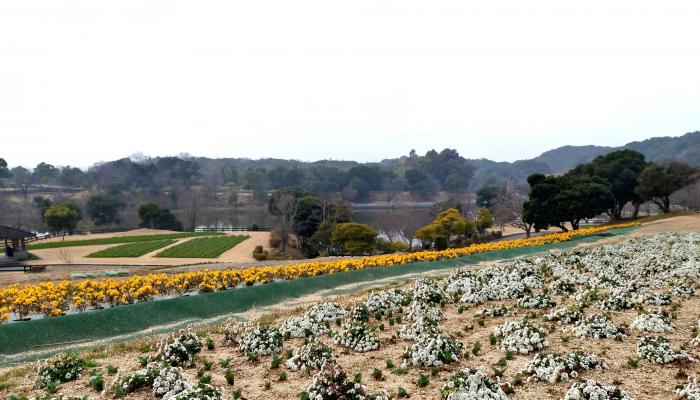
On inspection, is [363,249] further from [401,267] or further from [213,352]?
[213,352]

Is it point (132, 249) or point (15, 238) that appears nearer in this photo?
point (15, 238)

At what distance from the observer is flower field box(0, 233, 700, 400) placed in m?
8.00

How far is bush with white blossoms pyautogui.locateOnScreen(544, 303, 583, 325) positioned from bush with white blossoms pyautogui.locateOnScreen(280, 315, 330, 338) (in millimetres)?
5705

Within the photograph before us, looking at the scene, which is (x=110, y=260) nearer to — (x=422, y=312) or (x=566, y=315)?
(x=422, y=312)

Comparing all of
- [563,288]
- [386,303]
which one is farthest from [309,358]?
[563,288]

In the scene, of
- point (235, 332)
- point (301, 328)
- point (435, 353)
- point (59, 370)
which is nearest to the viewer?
point (59, 370)

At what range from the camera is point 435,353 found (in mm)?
9398

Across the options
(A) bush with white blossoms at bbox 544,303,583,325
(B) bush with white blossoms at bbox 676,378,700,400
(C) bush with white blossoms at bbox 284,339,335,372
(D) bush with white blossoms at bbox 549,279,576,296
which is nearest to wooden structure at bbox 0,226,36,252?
(C) bush with white blossoms at bbox 284,339,335,372

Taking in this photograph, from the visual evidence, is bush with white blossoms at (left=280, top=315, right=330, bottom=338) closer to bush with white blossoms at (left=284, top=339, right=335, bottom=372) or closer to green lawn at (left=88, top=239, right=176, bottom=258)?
bush with white blossoms at (left=284, top=339, right=335, bottom=372)

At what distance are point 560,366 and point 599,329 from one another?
292cm

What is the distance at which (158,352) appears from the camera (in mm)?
9711

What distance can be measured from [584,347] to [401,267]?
1220 cm

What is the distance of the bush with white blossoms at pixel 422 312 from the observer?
492 inches

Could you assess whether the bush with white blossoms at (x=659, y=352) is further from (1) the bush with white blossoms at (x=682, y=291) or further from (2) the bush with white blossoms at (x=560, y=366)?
(1) the bush with white blossoms at (x=682, y=291)
